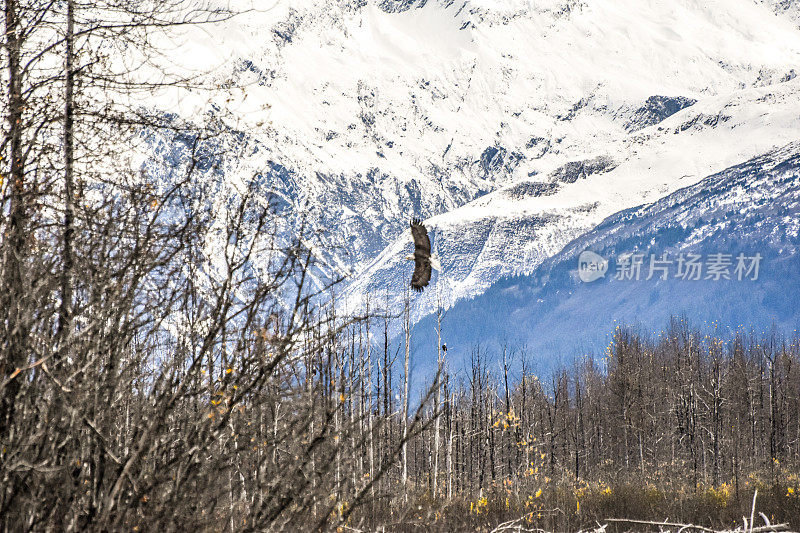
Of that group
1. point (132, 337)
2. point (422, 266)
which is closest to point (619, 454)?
point (422, 266)

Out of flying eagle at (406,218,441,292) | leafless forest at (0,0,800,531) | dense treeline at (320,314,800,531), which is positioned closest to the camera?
leafless forest at (0,0,800,531)

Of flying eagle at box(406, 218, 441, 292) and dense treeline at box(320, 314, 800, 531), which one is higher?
flying eagle at box(406, 218, 441, 292)

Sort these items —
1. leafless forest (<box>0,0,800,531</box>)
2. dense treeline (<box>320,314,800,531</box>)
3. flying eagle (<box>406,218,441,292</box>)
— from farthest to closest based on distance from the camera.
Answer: dense treeline (<box>320,314,800,531</box>) → flying eagle (<box>406,218,441,292</box>) → leafless forest (<box>0,0,800,531</box>)

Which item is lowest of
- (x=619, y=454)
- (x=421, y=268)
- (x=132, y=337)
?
(x=619, y=454)

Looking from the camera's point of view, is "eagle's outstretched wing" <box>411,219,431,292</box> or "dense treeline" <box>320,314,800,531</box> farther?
"dense treeline" <box>320,314,800,531</box>

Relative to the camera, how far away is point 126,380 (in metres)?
3.37

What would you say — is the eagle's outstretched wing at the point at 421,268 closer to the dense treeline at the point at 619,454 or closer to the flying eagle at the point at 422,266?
the flying eagle at the point at 422,266

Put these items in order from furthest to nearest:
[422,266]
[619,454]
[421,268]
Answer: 1. [619,454]
2. [422,266]
3. [421,268]

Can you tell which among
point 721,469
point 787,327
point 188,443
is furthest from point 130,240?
point 787,327

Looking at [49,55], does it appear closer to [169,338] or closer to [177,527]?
[169,338]

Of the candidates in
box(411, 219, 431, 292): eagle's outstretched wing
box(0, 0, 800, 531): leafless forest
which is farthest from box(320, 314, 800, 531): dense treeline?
box(411, 219, 431, 292): eagle's outstretched wing

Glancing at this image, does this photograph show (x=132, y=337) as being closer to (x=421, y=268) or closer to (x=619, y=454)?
(x=421, y=268)

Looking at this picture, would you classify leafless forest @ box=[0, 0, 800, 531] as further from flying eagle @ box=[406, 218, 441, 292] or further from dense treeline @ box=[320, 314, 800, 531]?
flying eagle @ box=[406, 218, 441, 292]

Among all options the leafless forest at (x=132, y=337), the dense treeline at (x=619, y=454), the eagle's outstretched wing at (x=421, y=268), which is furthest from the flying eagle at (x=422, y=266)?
the leafless forest at (x=132, y=337)
